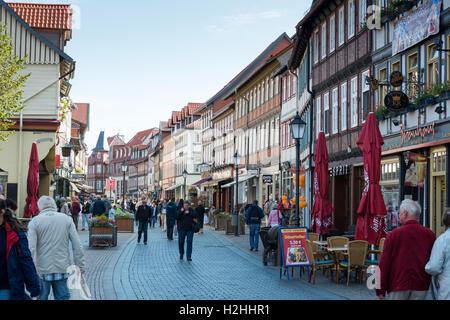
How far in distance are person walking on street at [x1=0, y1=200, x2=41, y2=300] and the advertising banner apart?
9236mm

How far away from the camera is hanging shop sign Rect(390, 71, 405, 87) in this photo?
20.3 metres

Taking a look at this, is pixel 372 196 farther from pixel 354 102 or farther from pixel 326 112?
pixel 326 112

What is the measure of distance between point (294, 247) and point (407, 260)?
27.8 feet

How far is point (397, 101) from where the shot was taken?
64.8 ft

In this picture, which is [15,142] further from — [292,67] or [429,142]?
[429,142]

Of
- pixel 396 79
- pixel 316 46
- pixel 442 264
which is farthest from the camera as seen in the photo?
pixel 316 46

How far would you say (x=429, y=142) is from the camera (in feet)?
61.7

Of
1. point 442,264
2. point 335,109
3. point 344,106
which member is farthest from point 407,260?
point 335,109

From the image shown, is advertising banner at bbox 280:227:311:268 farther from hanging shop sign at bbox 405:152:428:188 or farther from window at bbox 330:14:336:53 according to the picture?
window at bbox 330:14:336:53

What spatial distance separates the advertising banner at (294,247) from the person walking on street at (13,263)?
9236 mm

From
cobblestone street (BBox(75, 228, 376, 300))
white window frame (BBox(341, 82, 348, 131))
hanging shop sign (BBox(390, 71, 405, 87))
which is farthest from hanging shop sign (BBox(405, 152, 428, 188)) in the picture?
white window frame (BBox(341, 82, 348, 131))

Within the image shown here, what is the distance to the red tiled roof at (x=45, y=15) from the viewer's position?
3700 centimetres

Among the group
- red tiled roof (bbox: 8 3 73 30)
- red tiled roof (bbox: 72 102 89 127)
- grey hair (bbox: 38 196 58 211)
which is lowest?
grey hair (bbox: 38 196 58 211)
